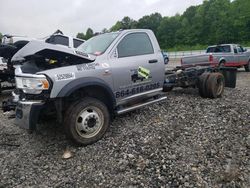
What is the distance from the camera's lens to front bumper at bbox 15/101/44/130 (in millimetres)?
4438

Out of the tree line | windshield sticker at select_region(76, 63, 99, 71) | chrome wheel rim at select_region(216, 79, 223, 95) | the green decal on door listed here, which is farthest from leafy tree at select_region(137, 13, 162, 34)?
windshield sticker at select_region(76, 63, 99, 71)

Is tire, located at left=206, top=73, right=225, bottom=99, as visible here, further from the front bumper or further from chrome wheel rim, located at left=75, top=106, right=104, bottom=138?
the front bumper

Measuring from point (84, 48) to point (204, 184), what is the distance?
3.95 metres

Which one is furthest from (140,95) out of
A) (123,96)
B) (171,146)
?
(171,146)

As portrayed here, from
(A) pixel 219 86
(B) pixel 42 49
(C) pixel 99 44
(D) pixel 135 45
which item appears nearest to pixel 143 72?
(D) pixel 135 45

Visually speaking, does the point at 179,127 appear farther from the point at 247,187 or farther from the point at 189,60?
the point at 189,60

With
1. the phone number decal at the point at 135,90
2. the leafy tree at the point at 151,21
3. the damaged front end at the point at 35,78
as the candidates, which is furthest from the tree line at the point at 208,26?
the damaged front end at the point at 35,78

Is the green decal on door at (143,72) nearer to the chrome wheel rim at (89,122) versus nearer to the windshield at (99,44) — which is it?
the windshield at (99,44)

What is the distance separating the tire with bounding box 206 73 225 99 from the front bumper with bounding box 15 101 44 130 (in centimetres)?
474

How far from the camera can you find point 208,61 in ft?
46.0

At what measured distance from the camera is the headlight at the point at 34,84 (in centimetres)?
446

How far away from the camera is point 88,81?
4840 mm

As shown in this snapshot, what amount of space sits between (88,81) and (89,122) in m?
0.70

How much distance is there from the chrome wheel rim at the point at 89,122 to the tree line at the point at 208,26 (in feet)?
171
